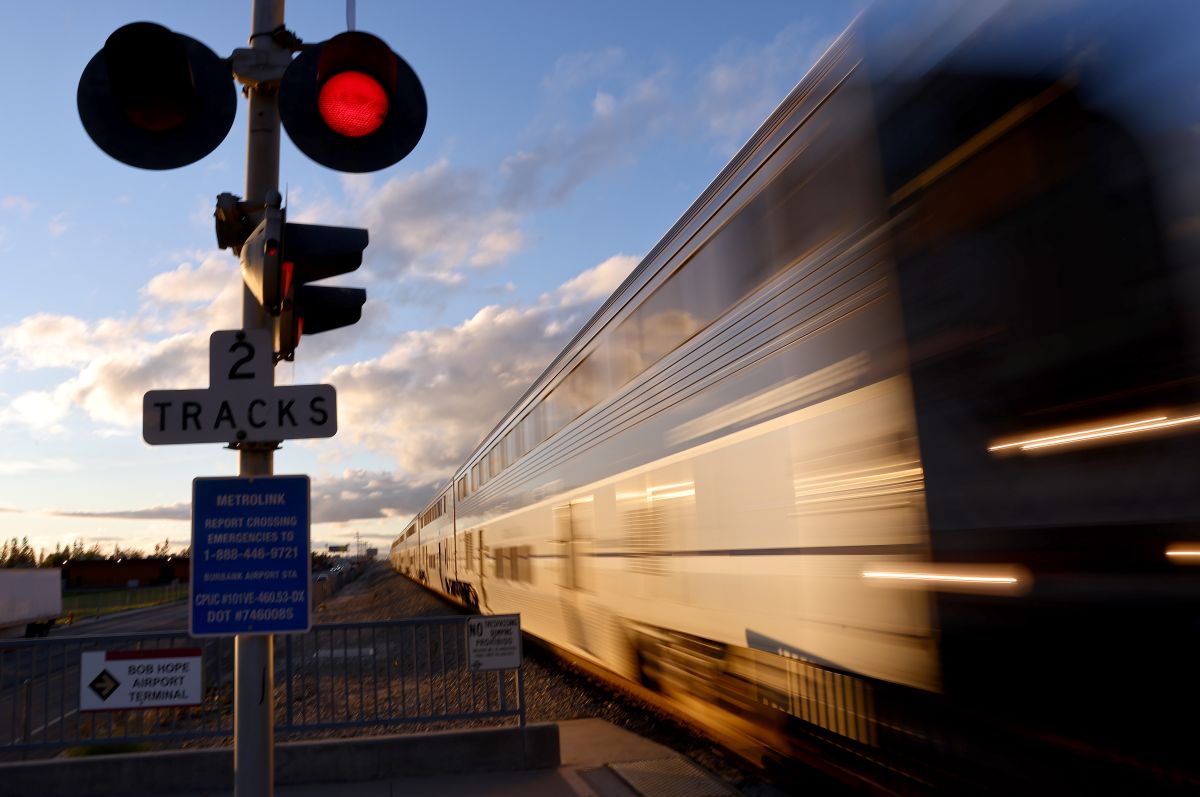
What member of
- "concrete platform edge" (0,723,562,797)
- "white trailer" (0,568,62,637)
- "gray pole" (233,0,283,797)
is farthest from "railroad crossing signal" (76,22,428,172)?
"white trailer" (0,568,62,637)

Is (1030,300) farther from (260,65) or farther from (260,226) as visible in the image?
(260,65)

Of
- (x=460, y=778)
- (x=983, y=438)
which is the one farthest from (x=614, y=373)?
(x=983, y=438)

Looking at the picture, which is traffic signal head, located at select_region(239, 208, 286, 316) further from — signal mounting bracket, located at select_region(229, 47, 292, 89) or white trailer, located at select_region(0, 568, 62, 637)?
white trailer, located at select_region(0, 568, 62, 637)

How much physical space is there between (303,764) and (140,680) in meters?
1.32

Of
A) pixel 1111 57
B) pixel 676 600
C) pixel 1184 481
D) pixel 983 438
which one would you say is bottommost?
pixel 676 600

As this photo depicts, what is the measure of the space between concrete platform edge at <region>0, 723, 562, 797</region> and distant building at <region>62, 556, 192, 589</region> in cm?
7748

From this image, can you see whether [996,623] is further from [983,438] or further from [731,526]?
[731,526]

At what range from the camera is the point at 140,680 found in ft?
23.1

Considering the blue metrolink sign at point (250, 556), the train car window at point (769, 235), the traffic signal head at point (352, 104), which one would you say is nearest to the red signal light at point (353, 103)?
the traffic signal head at point (352, 104)

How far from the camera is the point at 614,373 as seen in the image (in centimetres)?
985

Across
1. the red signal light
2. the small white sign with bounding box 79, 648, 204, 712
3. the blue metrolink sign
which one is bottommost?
the small white sign with bounding box 79, 648, 204, 712

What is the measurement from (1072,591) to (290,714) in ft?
19.0

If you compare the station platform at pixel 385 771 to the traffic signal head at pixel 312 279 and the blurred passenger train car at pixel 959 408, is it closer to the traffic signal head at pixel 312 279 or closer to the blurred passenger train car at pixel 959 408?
the blurred passenger train car at pixel 959 408

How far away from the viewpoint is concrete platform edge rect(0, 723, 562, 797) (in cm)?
724
